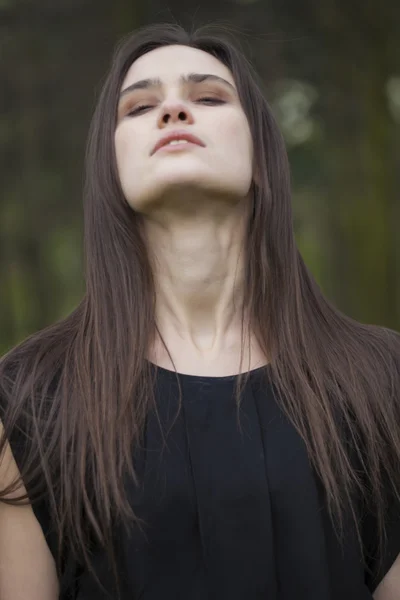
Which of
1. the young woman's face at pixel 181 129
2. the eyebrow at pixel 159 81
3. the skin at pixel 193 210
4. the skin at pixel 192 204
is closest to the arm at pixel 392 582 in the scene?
the skin at pixel 193 210

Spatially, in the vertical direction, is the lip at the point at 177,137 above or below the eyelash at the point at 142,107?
below

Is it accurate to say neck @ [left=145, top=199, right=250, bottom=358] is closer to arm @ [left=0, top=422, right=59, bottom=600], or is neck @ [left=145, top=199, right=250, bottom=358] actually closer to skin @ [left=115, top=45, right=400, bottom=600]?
skin @ [left=115, top=45, right=400, bottom=600]

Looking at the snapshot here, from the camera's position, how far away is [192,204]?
236 cm

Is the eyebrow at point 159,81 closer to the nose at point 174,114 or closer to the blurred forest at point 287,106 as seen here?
the nose at point 174,114

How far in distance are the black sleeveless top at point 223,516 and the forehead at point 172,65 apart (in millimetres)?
806

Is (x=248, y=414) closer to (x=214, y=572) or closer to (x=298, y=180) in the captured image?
(x=214, y=572)

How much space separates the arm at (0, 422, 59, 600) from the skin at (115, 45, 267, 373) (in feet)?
1.58

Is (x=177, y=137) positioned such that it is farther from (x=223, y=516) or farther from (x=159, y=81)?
(x=223, y=516)

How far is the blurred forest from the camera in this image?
6.28 meters

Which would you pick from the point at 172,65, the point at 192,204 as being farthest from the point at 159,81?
the point at 192,204

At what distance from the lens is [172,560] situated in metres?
2.10

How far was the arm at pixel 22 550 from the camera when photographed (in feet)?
7.20

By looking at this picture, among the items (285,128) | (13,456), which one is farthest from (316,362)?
(285,128)

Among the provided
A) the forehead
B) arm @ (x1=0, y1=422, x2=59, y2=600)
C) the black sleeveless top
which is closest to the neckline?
the black sleeveless top
